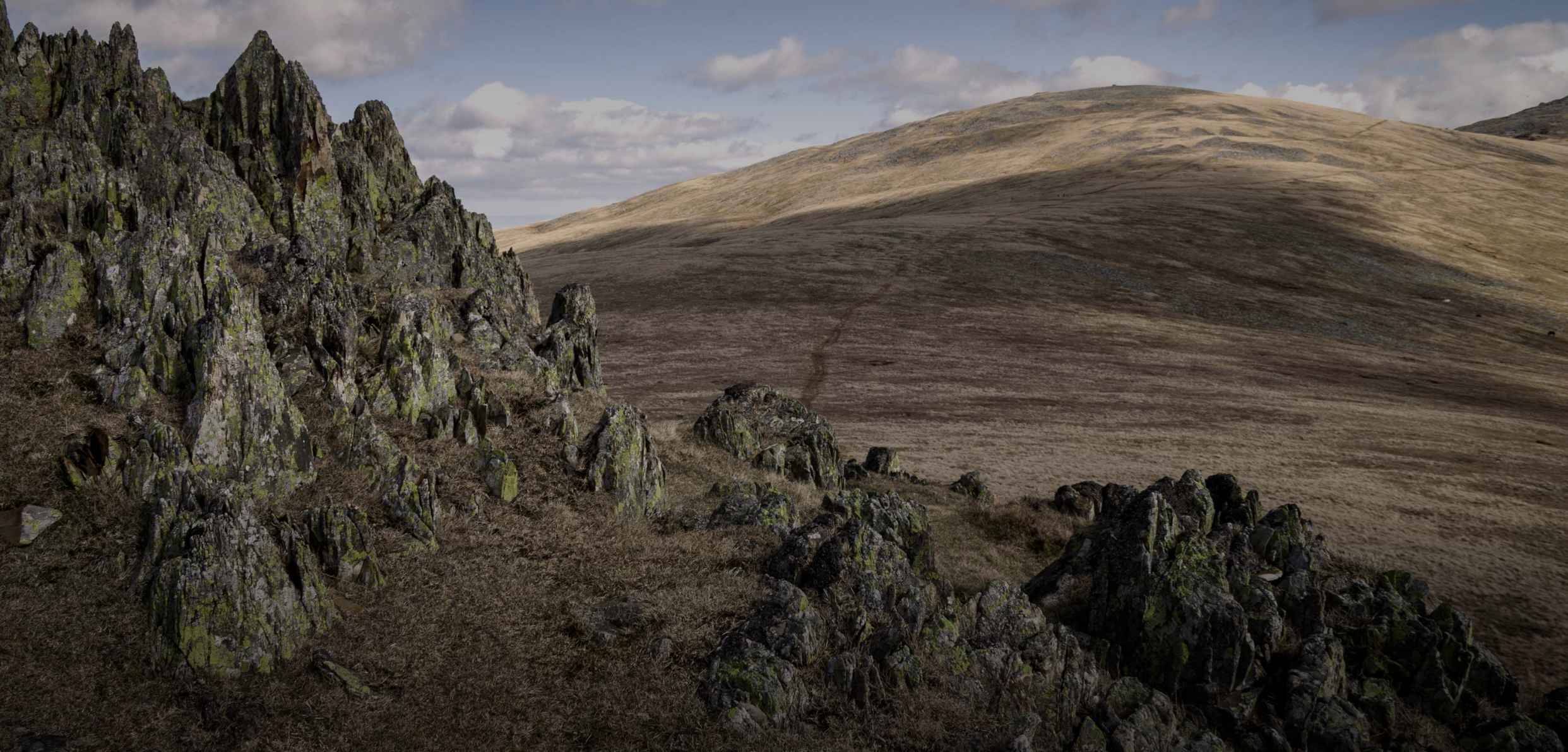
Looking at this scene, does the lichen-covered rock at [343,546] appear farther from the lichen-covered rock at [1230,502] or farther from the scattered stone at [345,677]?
the lichen-covered rock at [1230,502]

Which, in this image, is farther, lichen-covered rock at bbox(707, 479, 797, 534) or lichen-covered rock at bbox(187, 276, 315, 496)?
lichen-covered rock at bbox(707, 479, 797, 534)

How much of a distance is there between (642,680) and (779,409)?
73.6 ft

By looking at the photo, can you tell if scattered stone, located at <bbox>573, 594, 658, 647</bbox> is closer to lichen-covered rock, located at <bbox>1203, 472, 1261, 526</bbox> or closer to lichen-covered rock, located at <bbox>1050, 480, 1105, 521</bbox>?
lichen-covered rock, located at <bbox>1050, 480, 1105, 521</bbox>

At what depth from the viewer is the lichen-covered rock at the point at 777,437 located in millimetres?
33844

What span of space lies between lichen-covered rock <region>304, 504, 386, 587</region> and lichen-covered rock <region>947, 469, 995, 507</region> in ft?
76.4

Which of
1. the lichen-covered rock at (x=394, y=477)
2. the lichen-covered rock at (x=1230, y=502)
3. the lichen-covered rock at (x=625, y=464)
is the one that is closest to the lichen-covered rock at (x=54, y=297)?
the lichen-covered rock at (x=394, y=477)

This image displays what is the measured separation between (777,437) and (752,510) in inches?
496

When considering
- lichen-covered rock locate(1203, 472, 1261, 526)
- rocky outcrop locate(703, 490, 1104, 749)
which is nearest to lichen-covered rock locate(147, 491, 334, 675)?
rocky outcrop locate(703, 490, 1104, 749)

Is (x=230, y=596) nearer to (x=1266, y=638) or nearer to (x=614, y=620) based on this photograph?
(x=614, y=620)

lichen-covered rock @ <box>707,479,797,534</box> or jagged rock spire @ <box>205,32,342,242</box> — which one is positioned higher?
jagged rock spire @ <box>205,32,342,242</box>

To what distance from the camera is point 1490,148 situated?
590 feet

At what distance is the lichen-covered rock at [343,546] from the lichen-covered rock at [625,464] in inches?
261

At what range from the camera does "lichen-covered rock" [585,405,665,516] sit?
2333 centimetres

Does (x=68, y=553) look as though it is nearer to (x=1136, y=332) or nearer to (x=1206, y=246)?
(x=1136, y=332)
